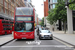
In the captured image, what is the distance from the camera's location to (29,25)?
13.7 metres

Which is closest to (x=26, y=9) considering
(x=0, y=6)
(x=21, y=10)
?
(x=21, y=10)

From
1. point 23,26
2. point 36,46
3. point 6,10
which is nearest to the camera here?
point 36,46

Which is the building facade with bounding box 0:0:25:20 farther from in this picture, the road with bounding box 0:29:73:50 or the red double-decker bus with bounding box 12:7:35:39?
the road with bounding box 0:29:73:50

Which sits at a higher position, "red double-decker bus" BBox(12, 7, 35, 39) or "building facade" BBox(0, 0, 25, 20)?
"building facade" BBox(0, 0, 25, 20)

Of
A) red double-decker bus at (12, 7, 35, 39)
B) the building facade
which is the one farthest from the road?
the building facade

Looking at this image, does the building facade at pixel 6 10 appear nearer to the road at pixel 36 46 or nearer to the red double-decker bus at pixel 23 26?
the red double-decker bus at pixel 23 26

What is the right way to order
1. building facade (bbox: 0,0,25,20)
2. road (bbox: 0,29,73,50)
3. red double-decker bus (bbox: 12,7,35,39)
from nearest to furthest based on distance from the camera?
road (bbox: 0,29,73,50)
red double-decker bus (bbox: 12,7,35,39)
building facade (bbox: 0,0,25,20)

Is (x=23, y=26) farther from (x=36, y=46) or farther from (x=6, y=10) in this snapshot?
(x=6, y=10)

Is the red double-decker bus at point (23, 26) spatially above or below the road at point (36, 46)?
above

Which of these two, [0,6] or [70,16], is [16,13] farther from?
[0,6]

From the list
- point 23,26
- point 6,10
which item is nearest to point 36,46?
point 23,26

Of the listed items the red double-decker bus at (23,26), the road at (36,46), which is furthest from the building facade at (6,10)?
the road at (36,46)

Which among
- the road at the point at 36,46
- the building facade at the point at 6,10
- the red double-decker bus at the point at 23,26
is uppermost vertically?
the building facade at the point at 6,10

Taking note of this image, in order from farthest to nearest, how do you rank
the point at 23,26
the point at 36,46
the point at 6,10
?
the point at 6,10, the point at 23,26, the point at 36,46
